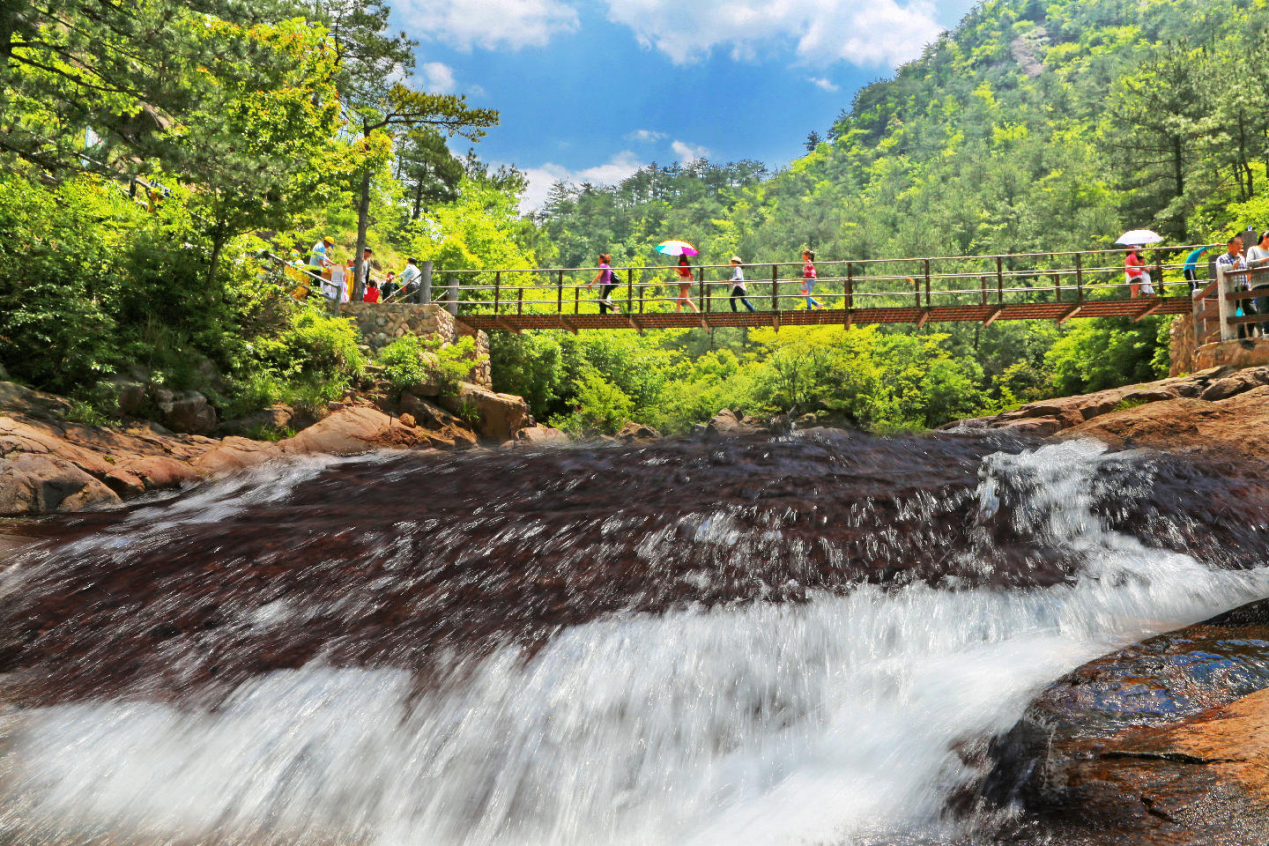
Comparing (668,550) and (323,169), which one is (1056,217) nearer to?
(323,169)

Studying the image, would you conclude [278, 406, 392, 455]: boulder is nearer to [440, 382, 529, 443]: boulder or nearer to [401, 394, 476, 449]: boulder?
[401, 394, 476, 449]: boulder

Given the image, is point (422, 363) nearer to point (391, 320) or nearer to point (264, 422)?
point (391, 320)

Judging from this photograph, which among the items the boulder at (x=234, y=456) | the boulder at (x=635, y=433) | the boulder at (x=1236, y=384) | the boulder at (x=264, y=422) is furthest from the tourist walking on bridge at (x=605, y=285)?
the boulder at (x=1236, y=384)

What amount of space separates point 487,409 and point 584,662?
14061 mm

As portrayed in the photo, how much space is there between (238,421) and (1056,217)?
41553mm

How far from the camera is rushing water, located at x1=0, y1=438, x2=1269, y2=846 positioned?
3104mm

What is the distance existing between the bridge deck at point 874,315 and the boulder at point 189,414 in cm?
818

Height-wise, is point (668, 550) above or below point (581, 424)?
below

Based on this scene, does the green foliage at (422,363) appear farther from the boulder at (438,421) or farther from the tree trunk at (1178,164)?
the tree trunk at (1178,164)

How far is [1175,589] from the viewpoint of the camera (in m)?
4.49

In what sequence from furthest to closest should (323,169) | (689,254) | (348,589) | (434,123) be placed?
(434,123), (689,254), (323,169), (348,589)

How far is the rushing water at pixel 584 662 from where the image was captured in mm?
3104

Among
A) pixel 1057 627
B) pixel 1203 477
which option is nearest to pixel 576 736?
pixel 1057 627

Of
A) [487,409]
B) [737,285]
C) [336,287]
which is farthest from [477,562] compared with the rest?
[336,287]
